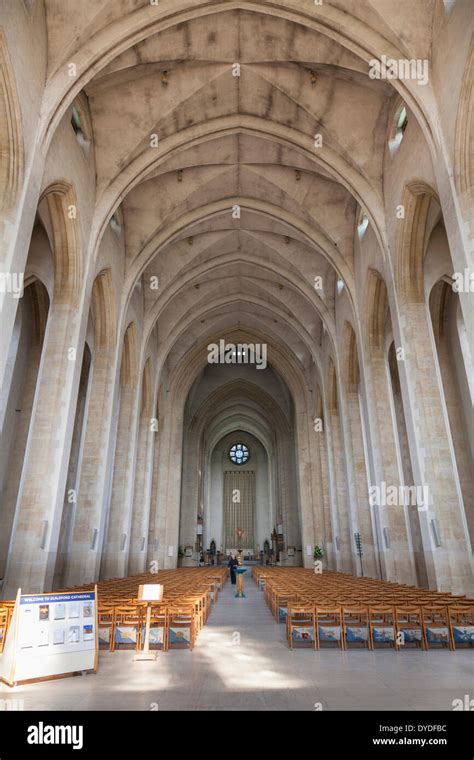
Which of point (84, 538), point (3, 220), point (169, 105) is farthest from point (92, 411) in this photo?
point (169, 105)

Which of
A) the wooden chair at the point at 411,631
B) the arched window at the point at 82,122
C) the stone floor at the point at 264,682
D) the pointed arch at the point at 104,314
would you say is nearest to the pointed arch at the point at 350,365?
the pointed arch at the point at 104,314

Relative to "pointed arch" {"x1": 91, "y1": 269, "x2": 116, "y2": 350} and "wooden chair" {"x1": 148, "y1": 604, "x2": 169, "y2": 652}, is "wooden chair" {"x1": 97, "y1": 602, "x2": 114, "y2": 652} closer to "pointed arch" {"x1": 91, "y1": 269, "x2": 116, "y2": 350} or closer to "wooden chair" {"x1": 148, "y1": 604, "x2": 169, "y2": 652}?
"wooden chair" {"x1": 148, "y1": 604, "x2": 169, "y2": 652}

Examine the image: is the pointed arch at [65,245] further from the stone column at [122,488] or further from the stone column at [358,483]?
the stone column at [358,483]

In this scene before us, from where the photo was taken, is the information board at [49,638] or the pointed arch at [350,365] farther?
the pointed arch at [350,365]

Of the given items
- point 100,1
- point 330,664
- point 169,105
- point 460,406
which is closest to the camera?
point 330,664

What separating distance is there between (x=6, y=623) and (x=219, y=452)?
1659 inches

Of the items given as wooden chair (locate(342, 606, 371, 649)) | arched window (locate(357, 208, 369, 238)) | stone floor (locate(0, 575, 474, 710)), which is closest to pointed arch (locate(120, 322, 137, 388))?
arched window (locate(357, 208, 369, 238))

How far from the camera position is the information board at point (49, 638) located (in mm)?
4660

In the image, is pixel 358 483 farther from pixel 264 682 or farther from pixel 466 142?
pixel 264 682

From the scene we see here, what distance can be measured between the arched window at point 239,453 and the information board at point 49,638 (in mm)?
42548

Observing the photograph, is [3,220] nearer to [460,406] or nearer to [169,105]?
[169,105]

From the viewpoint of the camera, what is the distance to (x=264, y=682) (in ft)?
15.2

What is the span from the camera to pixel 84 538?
1412 cm

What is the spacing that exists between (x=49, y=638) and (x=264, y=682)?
235 cm
